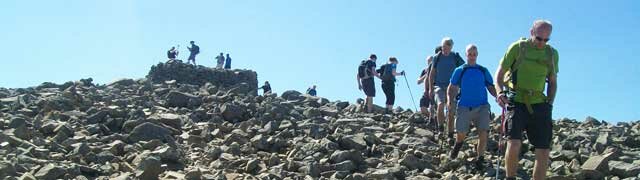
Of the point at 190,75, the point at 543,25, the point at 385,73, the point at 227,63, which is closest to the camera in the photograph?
the point at 543,25

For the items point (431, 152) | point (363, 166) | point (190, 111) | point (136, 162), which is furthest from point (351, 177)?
point (190, 111)

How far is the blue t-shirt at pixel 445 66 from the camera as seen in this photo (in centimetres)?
1171

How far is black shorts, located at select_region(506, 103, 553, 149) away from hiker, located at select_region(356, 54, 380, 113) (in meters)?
9.00

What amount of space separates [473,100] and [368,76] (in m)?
6.91

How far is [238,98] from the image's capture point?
1738 centimetres

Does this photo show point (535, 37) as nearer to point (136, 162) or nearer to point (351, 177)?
point (351, 177)

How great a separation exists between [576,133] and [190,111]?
27.5 ft

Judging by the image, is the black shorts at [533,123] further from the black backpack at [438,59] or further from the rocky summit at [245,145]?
the black backpack at [438,59]

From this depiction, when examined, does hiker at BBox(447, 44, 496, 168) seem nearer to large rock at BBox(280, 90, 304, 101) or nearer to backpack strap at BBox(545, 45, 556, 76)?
backpack strap at BBox(545, 45, 556, 76)

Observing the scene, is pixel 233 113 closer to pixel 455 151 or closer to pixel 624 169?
pixel 455 151

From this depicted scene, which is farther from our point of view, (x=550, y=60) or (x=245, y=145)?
(x=245, y=145)

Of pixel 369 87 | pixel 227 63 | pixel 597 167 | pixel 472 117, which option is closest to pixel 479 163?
pixel 472 117

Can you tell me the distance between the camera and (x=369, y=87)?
16.6 meters

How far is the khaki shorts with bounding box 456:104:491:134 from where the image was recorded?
31.2 ft
